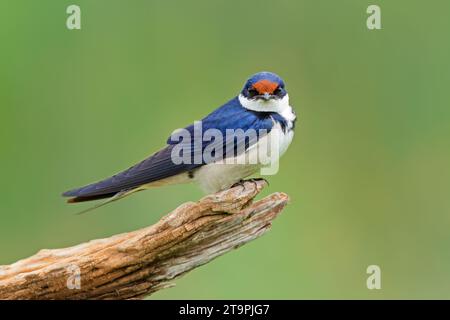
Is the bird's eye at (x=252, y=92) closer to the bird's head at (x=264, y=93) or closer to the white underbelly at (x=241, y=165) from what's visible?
the bird's head at (x=264, y=93)

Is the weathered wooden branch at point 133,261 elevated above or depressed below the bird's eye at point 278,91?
below

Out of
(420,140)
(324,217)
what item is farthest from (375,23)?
(324,217)

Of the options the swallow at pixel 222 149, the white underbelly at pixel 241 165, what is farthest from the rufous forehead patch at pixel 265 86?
the white underbelly at pixel 241 165

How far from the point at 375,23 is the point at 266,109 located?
56.7 inches

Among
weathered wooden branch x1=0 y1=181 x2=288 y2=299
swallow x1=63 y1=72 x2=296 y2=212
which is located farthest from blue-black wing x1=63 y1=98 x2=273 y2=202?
weathered wooden branch x1=0 y1=181 x2=288 y2=299

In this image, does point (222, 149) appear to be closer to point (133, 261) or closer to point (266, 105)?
point (266, 105)

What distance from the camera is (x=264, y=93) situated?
106 inches

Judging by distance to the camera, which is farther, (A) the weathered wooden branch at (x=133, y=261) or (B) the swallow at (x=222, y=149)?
(B) the swallow at (x=222, y=149)

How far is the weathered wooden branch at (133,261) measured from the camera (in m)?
2.35

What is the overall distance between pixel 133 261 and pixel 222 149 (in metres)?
0.50

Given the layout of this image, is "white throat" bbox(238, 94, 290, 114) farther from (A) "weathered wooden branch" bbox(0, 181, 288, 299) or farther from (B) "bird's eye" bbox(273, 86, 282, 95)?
(A) "weathered wooden branch" bbox(0, 181, 288, 299)

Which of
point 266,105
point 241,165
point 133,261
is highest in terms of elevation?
point 266,105

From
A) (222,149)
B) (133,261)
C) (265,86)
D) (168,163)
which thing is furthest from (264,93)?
(133,261)

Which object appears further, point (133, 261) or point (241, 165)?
point (241, 165)
